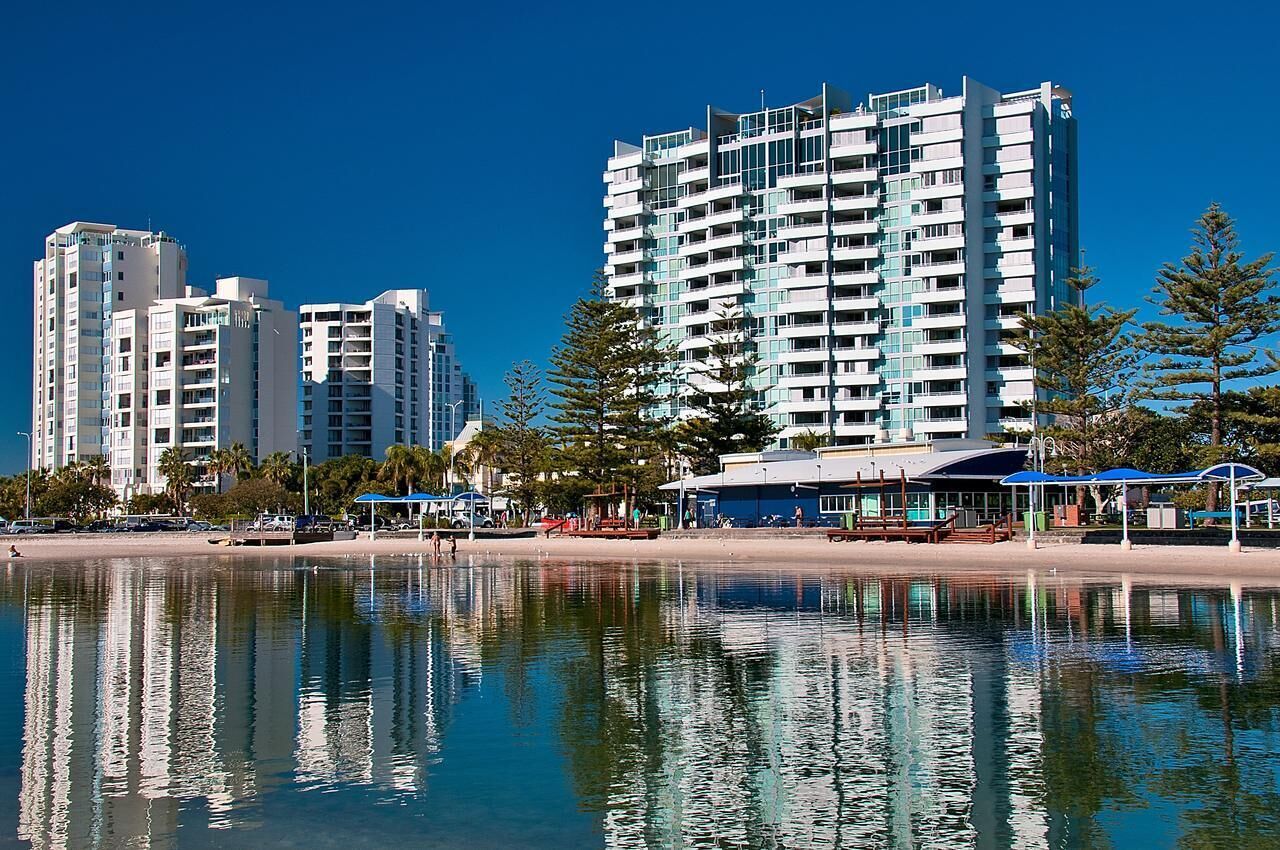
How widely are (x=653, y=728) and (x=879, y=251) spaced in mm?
81131

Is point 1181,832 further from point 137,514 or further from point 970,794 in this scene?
point 137,514

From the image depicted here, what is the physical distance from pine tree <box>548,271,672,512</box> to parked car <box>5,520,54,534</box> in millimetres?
42673

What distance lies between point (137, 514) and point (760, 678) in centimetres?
10185

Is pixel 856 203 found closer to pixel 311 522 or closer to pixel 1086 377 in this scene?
pixel 1086 377

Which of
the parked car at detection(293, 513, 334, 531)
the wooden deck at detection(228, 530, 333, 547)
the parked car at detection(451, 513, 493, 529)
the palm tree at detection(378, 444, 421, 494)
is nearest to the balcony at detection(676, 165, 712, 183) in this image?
the parked car at detection(451, 513, 493, 529)

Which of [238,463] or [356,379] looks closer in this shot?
[238,463]

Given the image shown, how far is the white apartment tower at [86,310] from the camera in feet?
428

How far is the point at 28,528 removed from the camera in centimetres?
8688

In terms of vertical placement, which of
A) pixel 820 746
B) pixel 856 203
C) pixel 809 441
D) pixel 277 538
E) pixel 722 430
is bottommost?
pixel 820 746

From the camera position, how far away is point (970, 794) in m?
10.7

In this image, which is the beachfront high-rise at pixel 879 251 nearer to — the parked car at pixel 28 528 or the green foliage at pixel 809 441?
the green foliage at pixel 809 441

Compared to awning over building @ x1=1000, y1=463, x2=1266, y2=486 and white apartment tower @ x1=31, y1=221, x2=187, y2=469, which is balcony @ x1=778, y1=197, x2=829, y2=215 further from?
white apartment tower @ x1=31, y1=221, x2=187, y2=469

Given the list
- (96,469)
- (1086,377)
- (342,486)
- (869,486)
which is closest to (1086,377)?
(1086,377)

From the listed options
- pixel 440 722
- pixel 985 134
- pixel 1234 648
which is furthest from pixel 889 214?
pixel 440 722
